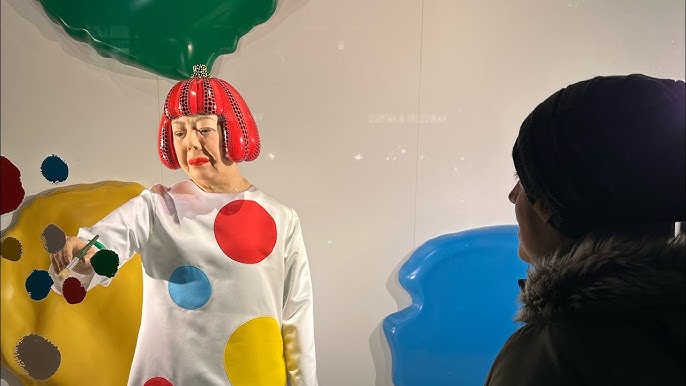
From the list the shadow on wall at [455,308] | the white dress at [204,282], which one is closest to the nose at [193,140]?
the white dress at [204,282]

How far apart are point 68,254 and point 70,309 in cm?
16

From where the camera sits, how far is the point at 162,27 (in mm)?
1363

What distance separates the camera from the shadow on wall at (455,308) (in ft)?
5.49

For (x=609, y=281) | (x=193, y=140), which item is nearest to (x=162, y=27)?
(x=193, y=140)

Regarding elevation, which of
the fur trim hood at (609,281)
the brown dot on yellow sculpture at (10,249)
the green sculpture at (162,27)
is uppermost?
the green sculpture at (162,27)

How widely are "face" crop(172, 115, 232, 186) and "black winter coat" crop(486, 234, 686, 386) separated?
83cm

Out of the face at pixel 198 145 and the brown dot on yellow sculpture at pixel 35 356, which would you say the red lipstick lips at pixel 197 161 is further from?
the brown dot on yellow sculpture at pixel 35 356

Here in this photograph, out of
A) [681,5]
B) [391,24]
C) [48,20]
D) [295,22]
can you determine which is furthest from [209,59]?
[681,5]

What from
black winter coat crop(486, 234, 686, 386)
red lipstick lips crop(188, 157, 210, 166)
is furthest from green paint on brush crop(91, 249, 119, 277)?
black winter coat crop(486, 234, 686, 386)

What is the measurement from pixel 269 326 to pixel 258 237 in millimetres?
221

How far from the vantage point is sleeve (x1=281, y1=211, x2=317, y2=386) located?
4.89 feet

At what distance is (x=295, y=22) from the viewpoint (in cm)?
149

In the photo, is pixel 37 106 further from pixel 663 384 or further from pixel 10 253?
pixel 663 384

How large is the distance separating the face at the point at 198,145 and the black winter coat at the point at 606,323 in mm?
833
